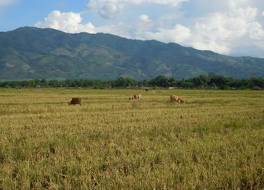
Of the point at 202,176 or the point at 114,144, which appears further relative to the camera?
the point at 114,144

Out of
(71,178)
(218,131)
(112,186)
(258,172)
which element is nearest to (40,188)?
(71,178)

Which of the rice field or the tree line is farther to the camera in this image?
Result: the tree line

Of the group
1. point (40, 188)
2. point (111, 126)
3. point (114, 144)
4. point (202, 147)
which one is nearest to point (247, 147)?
point (202, 147)

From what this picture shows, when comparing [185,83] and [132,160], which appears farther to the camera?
[185,83]

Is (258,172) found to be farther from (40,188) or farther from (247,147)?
(40,188)

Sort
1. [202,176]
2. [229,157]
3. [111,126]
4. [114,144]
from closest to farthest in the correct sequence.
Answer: [202,176] < [229,157] < [114,144] < [111,126]

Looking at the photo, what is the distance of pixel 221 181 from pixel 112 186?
7.79 ft

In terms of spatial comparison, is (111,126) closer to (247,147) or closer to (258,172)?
(247,147)

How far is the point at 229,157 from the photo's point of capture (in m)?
11.9

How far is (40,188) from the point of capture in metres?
9.34

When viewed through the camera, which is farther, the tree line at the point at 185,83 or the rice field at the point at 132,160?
the tree line at the point at 185,83

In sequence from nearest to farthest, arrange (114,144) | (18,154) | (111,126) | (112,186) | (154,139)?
(112,186), (18,154), (114,144), (154,139), (111,126)

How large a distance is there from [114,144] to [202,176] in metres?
5.25

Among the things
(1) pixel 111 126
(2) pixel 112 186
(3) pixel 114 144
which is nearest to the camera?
(2) pixel 112 186
